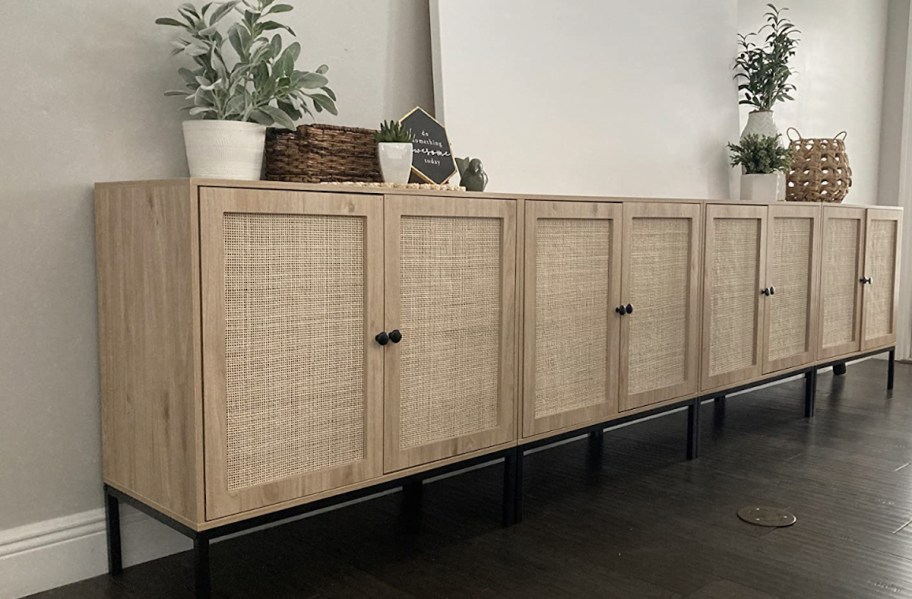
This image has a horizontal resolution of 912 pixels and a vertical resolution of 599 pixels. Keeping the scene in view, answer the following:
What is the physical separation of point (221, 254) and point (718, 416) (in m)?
2.60

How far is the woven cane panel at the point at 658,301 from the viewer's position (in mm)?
2795

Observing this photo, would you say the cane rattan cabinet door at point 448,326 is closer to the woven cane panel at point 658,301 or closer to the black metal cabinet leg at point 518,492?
the black metal cabinet leg at point 518,492

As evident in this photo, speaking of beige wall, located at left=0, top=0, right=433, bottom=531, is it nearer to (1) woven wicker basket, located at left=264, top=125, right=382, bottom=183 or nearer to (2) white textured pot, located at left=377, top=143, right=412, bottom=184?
(1) woven wicker basket, located at left=264, top=125, right=382, bottom=183

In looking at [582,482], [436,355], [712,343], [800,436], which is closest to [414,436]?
[436,355]

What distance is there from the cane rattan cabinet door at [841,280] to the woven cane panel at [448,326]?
2004mm

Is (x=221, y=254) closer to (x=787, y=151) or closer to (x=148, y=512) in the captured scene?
(x=148, y=512)

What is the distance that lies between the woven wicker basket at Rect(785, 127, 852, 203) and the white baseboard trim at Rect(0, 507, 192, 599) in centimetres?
306

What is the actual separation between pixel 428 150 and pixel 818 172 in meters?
2.26

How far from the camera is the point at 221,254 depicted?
174 cm

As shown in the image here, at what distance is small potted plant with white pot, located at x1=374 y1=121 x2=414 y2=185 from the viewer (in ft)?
7.19

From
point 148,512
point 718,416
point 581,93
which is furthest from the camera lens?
point 718,416

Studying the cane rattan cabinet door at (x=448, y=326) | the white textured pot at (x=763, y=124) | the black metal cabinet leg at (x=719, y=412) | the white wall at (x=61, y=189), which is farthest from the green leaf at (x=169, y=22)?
the white textured pot at (x=763, y=124)

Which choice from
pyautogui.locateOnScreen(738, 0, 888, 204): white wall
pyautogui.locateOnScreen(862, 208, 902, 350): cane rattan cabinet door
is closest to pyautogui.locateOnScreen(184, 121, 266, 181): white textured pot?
pyautogui.locateOnScreen(738, 0, 888, 204): white wall

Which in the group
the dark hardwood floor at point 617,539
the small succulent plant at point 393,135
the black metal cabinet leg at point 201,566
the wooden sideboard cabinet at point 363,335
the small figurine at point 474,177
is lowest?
the dark hardwood floor at point 617,539
